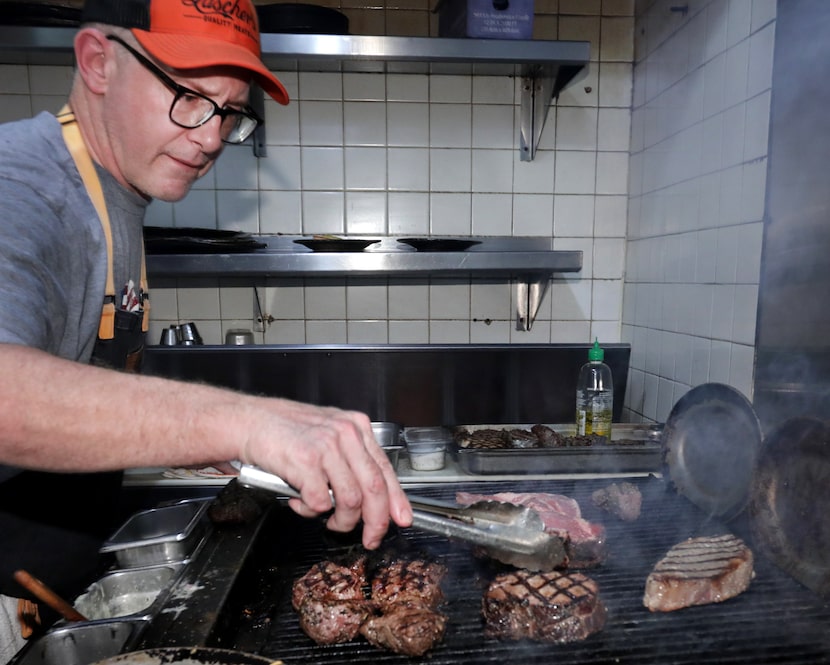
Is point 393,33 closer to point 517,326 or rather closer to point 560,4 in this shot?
point 560,4

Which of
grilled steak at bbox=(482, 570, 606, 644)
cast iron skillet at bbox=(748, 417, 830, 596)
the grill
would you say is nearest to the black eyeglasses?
the grill

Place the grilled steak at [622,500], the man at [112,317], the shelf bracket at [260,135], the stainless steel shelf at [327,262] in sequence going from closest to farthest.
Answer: the man at [112,317] → the grilled steak at [622,500] → the stainless steel shelf at [327,262] → the shelf bracket at [260,135]

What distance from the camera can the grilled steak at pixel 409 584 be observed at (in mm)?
1286

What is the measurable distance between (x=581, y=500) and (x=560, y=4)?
8.59 feet

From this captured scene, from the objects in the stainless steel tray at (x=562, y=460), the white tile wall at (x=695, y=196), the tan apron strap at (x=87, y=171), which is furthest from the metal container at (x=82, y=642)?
the white tile wall at (x=695, y=196)

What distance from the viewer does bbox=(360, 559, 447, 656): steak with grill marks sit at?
3.75 ft

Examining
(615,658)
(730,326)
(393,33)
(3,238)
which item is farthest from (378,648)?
(393,33)

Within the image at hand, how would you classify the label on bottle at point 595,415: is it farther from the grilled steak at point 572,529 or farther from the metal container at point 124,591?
the metal container at point 124,591

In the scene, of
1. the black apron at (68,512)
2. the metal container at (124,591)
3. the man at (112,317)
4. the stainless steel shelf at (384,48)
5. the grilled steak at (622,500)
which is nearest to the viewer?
the man at (112,317)

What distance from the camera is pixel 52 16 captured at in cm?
236

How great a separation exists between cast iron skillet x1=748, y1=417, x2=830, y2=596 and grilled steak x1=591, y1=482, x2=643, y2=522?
0.29m

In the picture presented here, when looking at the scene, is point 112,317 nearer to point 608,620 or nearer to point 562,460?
point 608,620

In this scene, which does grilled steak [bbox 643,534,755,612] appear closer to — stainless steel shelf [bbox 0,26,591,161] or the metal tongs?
the metal tongs

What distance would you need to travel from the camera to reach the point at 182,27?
1.20 meters
